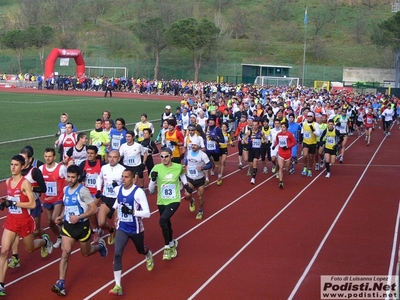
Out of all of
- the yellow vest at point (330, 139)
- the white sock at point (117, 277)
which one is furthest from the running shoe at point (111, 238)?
the yellow vest at point (330, 139)

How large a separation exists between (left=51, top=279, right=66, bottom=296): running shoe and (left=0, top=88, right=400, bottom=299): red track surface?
0.15 m

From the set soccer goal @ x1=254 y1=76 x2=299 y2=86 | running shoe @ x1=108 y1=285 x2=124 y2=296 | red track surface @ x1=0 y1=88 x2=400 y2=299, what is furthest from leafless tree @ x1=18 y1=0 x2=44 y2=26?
running shoe @ x1=108 y1=285 x2=124 y2=296

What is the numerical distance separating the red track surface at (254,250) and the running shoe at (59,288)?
0.48 ft

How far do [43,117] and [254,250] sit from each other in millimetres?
23578

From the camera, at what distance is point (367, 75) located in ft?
241

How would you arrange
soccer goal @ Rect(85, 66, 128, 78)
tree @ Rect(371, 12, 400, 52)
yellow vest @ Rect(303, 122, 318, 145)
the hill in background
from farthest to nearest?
the hill in background < soccer goal @ Rect(85, 66, 128, 78) < tree @ Rect(371, 12, 400, 52) < yellow vest @ Rect(303, 122, 318, 145)

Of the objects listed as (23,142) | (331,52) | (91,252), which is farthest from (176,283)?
(331,52)

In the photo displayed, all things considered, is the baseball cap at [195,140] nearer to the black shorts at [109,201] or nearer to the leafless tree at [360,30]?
the black shorts at [109,201]

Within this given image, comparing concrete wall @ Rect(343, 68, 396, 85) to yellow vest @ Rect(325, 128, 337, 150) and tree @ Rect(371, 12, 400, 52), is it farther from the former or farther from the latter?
yellow vest @ Rect(325, 128, 337, 150)

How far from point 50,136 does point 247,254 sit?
14.8m

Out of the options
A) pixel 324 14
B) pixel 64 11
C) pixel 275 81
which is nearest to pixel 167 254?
pixel 275 81

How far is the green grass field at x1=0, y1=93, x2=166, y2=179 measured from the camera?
69.0 ft

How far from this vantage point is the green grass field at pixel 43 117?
2102 centimetres

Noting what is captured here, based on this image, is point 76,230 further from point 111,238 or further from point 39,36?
point 39,36
